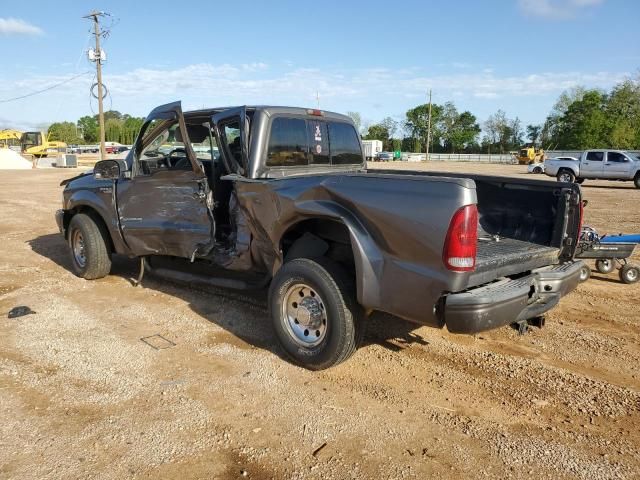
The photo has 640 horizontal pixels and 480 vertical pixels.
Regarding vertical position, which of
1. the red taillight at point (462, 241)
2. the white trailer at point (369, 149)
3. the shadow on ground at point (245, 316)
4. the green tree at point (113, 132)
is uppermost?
the green tree at point (113, 132)

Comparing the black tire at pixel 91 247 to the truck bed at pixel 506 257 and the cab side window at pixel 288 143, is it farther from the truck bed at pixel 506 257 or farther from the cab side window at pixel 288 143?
the truck bed at pixel 506 257

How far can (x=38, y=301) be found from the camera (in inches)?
226

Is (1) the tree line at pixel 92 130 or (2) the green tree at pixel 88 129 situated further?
(2) the green tree at pixel 88 129

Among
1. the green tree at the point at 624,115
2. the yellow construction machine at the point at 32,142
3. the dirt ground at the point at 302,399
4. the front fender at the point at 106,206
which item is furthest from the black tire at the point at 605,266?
the green tree at the point at 624,115

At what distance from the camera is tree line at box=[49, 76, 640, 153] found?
7781 cm

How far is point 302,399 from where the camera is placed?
11.5 feet

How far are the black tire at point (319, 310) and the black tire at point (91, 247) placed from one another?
3.27 metres

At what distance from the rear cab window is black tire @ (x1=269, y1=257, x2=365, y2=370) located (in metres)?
1.25

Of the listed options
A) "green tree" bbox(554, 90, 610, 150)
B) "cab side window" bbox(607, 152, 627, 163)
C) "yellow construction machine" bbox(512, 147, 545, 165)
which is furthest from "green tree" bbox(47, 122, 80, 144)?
"cab side window" bbox(607, 152, 627, 163)

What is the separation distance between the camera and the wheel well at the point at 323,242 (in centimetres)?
392

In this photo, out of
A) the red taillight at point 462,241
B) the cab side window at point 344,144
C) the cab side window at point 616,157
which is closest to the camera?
the red taillight at point 462,241

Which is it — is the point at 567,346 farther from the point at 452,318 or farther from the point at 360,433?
the point at 360,433

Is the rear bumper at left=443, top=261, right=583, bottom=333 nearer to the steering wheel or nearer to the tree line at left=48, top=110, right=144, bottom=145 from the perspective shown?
the steering wheel

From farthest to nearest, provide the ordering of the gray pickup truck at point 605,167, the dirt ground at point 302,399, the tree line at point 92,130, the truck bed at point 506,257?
the tree line at point 92,130
the gray pickup truck at point 605,167
the truck bed at point 506,257
the dirt ground at point 302,399
